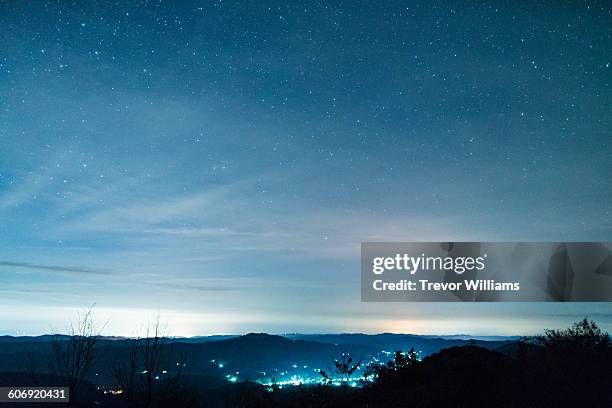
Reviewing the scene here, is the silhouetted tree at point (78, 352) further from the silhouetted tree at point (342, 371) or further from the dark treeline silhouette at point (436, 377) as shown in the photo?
the silhouetted tree at point (342, 371)

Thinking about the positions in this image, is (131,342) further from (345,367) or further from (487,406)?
(487,406)

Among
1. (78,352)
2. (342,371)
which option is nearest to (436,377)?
(342,371)

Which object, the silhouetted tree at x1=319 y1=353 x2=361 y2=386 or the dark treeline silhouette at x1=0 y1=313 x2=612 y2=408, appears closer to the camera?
the dark treeline silhouette at x1=0 y1=313 x2=612 y2=408

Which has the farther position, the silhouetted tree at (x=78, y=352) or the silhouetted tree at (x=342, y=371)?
the silhouetted tree at (x=342, y=371)

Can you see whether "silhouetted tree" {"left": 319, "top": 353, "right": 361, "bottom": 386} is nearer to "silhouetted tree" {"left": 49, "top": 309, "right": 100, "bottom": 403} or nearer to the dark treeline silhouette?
the dark treeline silhouette

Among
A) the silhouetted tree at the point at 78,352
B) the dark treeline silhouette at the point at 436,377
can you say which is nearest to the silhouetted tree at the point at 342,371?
the dark treeline silhouette at the point at 436,377

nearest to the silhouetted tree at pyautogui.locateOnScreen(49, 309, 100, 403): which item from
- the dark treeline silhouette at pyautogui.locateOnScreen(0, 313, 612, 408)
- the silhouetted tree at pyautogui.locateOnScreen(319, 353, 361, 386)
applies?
the dark treeline silhouette at pyautogui.locateOnScreen(0, 313, 612, 408)

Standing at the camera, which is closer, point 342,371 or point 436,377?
point 436,377

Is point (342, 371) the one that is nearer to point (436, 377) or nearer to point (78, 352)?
point (436, 377)
